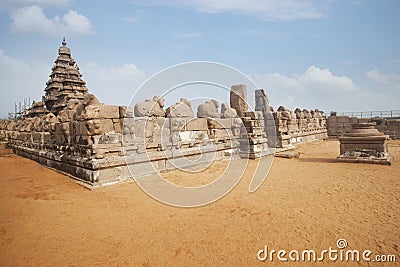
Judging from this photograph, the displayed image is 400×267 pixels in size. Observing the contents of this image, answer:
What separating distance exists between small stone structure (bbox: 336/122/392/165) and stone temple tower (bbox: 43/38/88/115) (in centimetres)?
1650

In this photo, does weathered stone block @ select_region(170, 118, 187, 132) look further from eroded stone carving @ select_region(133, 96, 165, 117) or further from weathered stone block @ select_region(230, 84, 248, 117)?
weathered stone block @ select_region(230, 84, 248, 117)

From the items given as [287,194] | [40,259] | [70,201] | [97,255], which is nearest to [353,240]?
[287,194]

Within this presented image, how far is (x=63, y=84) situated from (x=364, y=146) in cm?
1982

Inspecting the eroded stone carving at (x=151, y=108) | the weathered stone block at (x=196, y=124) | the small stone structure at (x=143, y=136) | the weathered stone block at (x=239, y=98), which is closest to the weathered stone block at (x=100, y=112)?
the small stone structure at (x=143, y=136)

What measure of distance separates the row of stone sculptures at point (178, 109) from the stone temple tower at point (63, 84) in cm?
1154

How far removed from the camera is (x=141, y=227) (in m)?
3.19

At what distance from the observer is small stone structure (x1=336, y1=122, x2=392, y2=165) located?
7430 mm

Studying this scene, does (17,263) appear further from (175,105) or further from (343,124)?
(343,124)

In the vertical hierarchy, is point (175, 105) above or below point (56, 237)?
above

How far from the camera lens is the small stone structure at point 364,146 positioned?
7430 mm

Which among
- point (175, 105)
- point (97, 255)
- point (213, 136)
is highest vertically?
point (175, 105)

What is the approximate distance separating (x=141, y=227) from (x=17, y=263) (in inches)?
Answer: 53.6

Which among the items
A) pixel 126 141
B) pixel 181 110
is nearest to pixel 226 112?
pixel 181 110

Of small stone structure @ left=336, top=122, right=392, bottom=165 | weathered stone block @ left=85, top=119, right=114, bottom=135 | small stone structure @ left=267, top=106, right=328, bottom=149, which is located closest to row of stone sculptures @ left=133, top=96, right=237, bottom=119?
weathered stone block @ left=85, top=119, right=114, bottom=135
